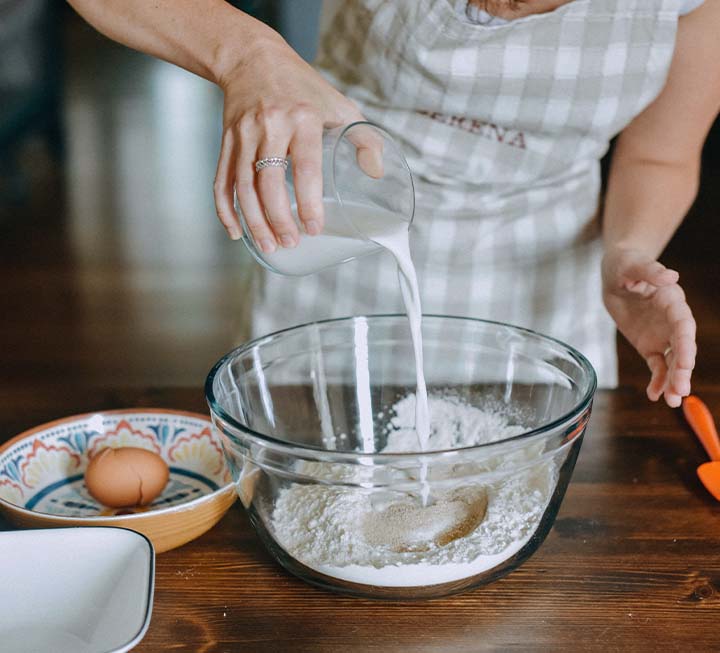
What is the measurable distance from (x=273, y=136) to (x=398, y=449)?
0.40 metres

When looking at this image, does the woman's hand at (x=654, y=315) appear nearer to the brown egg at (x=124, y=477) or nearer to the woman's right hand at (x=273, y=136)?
the woman's right hand at (x=273, y=136)

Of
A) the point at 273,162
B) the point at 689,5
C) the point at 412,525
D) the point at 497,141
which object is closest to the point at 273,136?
the point at 273,162

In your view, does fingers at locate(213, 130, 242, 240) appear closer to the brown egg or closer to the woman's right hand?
the woman's right hand

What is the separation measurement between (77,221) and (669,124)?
3.37m

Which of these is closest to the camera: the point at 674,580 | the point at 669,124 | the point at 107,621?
the point at 107,621

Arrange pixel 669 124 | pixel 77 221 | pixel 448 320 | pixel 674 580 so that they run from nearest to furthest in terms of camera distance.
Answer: pixel 674 580, pixel 448 320, pixel 669 124, pixel 77 221

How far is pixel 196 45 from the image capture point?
99 centimetres

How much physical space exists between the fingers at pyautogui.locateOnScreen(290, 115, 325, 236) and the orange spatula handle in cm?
56

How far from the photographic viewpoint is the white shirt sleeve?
128cm

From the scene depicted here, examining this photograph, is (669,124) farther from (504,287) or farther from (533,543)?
(533,543)

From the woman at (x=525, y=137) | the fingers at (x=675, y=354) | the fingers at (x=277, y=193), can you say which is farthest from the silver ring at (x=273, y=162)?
the fingers at (x=675, y=354)

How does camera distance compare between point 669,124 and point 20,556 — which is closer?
point 20,556

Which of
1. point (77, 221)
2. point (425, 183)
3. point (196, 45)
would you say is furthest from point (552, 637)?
point (77, 221)

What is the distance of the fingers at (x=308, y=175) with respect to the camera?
80 centimetres
